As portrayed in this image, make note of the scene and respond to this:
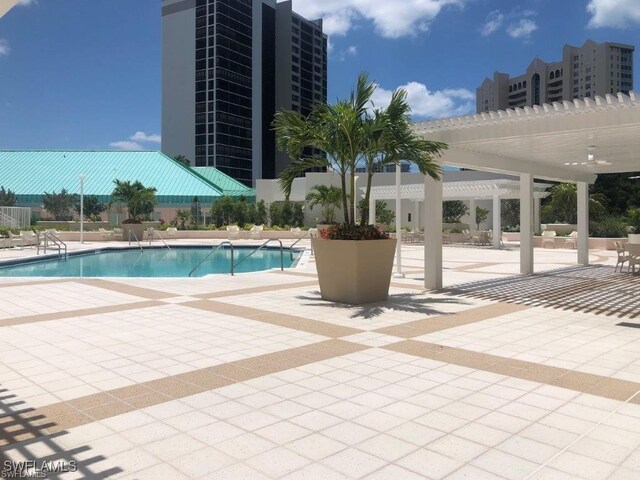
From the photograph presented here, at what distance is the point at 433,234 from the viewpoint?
11102 millimetres

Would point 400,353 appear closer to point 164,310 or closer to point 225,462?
point 225,462

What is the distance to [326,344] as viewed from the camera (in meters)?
6.16

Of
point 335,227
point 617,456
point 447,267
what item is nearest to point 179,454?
point 617,456

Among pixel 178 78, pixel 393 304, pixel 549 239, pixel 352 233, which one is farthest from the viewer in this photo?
pixel 178 78

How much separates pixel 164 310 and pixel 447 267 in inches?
379

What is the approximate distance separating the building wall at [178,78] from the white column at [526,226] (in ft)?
271

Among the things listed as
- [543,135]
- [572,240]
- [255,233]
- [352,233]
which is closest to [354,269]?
[352,233]

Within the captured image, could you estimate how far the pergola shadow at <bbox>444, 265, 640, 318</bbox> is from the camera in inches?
350

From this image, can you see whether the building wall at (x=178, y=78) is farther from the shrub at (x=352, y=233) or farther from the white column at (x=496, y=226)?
the shrub at (x=352, y=233)

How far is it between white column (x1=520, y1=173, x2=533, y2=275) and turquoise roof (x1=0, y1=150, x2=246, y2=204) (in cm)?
3410

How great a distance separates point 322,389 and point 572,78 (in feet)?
276

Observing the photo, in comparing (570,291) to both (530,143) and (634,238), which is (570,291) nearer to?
(530,143)

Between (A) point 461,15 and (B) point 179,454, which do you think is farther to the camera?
(A) point 461,15

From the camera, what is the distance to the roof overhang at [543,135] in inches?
334
